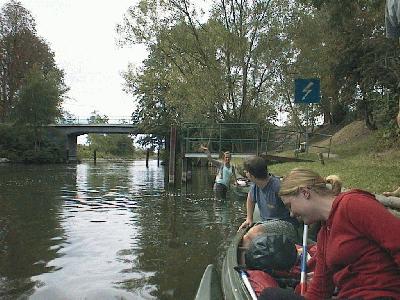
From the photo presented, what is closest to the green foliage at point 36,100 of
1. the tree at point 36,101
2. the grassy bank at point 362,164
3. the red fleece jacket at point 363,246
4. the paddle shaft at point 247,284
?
the tree at point 36,101

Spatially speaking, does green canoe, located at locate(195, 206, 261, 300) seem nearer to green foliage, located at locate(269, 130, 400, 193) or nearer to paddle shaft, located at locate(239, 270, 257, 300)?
paddle shaft, located at locate(239, 270, 257, 300)

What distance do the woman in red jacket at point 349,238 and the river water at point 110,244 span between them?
386 centimetres

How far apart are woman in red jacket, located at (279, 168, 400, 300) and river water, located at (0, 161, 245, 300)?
3.86 metres

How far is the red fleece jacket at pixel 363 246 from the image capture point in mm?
2582

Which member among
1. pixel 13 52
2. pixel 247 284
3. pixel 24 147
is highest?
pixel 13 52

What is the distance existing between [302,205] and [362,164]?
52.5ft

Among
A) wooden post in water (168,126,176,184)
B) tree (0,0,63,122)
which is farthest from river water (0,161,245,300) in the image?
tree (0,0,63,122)

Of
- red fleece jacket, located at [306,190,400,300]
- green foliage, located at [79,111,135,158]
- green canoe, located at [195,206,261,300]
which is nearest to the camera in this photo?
red fleece jacket, located at [306,190,400,300]

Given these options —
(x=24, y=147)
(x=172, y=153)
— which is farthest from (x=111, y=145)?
(x=172, y=153)

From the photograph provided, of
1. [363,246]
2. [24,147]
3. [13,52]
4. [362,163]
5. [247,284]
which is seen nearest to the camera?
[363,246]

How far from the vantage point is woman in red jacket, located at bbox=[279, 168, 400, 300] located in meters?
2.60

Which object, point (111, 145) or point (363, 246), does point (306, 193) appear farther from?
point (111, 145)

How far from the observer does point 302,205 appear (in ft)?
10.1

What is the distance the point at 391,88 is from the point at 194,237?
16210 millimetres
